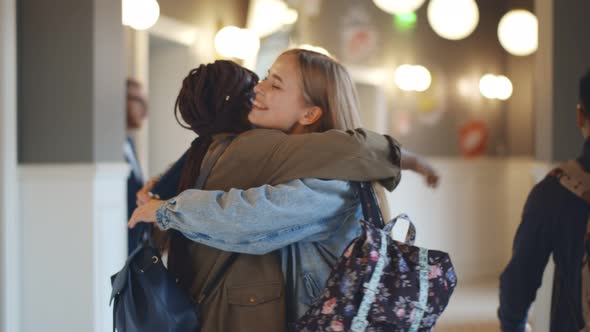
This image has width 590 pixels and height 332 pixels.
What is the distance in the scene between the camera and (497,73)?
807 centimetres

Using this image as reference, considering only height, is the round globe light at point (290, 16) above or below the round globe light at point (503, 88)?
above

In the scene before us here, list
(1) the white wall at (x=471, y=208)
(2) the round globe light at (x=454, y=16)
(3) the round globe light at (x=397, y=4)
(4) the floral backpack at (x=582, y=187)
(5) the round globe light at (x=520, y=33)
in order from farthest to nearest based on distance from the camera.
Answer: (1) the white wall at (x=471, y=208) → (5) the round globe light at (x=520, y=33) → (2) the round globe light at (x=454, y=16) → (3) the round globe light at (x=397, y=4) → (4) the floral backpack at (x=582, y=187)

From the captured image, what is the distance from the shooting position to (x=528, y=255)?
1.82m

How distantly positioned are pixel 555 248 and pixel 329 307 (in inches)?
25.1

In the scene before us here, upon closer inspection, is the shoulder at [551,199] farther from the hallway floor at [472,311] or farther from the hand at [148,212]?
the hallway floor at [472,311]

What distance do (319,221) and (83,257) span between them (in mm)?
1859

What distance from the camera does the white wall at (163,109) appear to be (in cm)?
543

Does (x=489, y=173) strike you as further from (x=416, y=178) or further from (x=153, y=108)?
(x=153, y=108)

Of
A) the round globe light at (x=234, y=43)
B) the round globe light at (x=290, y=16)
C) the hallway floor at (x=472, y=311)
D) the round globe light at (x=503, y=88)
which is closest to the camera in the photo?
the hallway floor at (x=472, y=311)

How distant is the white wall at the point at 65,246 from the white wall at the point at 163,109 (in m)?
2.24

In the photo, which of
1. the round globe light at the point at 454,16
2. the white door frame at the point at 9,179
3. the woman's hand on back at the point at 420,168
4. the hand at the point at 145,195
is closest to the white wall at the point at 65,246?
the white door frame at the point at 9,179

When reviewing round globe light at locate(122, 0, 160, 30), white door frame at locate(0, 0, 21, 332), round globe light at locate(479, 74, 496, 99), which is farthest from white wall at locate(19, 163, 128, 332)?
round globe light at locate(479, 74, 496, 99)

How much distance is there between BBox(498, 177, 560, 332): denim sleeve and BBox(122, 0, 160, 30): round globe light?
3.20 meters

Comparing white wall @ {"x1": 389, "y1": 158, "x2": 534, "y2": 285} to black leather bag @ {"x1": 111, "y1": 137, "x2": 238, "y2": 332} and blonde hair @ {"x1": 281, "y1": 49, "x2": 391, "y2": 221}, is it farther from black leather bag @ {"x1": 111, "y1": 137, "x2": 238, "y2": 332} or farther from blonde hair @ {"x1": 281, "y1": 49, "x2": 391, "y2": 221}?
black leather bag @ {"x1": 111, "y1": 137, "x2": 238, "y2": 332}
